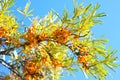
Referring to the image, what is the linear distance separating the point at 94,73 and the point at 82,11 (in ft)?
2.31

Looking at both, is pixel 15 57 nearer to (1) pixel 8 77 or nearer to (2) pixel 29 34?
→ (1) pixel 8 77

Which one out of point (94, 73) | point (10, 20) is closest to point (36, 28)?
point (10, 20)

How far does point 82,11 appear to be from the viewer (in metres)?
3.17

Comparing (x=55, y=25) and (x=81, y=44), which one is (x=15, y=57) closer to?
(x=55, y=25)

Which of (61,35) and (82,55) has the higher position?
(61,35)

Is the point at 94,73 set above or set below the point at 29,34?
below

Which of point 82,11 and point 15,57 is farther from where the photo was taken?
point 15,57

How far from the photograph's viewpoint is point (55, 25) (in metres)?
3.29

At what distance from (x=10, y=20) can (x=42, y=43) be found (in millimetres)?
477

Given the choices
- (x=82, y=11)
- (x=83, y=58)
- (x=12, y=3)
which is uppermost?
(x=12, y=3)

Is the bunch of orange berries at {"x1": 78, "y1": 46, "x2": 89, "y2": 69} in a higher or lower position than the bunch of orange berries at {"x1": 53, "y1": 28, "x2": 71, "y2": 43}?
lower

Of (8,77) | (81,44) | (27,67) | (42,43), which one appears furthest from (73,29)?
(8,77)

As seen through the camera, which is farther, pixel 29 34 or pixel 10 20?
pixel 10 20

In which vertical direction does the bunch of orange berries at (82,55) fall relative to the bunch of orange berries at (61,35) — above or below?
below
